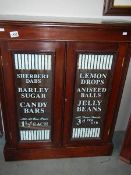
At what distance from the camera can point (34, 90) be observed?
190 centimetres

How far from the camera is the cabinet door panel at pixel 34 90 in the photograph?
66.9 inches

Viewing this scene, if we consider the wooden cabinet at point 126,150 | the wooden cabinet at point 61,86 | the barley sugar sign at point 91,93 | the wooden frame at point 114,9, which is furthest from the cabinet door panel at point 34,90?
the wooden cabinet at point 126,150

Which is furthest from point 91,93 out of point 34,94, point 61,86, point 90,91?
point 34,94

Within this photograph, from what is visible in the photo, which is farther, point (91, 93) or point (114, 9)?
point (91, 93)

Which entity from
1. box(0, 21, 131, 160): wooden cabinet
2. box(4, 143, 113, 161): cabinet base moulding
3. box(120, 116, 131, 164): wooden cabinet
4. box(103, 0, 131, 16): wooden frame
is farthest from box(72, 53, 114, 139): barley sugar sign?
box(103, 0, 131, 16): wooden frame

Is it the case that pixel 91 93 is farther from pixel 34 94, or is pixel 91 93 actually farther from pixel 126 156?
pixel 126 156

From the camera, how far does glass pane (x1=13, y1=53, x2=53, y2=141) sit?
175 cm

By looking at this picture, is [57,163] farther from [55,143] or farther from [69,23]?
[69,23]

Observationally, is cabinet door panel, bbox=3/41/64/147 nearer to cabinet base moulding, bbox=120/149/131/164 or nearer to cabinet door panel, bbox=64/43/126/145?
cabinet door panel, bbox=64/43/126/145

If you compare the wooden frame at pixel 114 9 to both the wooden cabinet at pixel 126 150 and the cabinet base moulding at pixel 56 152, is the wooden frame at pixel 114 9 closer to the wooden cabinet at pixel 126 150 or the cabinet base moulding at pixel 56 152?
the wooden cabinet at pixel 126 150

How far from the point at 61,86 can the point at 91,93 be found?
282 millimetres

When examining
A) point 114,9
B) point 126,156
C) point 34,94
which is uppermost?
point 114,9

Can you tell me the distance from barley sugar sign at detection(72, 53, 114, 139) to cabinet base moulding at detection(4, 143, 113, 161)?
0.14m

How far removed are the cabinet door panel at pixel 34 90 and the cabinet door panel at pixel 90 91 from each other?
89 mm
